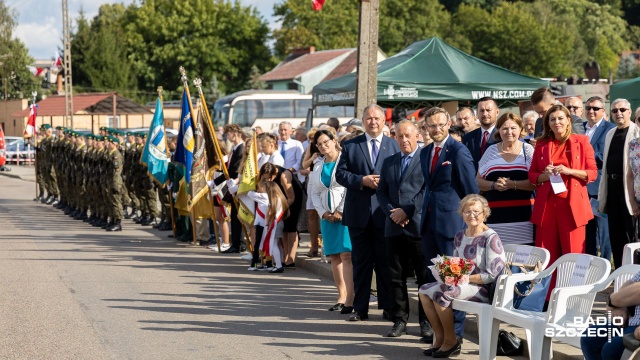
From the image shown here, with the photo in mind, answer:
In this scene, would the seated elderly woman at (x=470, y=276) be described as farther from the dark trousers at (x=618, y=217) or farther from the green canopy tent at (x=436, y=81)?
the green canopy tent at (x=436, y=81)

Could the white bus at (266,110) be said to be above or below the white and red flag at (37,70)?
below

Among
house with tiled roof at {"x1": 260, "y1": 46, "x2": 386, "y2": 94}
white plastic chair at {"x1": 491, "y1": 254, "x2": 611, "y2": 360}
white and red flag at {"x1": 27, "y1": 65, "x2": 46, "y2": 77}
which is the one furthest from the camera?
house with tiled roof at {"x1": 260, "y1": 46, "x2": 386, "y2": 94}

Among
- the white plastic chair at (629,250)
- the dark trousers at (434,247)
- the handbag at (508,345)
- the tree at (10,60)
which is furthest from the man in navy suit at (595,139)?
the tree at (10,60)

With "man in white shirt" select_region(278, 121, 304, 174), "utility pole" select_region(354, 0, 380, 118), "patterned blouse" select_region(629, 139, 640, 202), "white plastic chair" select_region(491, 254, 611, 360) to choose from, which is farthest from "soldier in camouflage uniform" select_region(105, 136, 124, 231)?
"white plastic chair" select_region(491, 254, 611, 360)

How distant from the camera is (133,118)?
250ft

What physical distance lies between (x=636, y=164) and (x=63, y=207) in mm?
20691

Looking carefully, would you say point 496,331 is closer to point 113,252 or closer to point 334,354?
point 334,354

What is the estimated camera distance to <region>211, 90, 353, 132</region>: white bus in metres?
54.4

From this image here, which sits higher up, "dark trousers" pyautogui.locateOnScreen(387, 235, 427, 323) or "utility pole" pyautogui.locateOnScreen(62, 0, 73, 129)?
"utility pole" pyautogui.locateOnScreen(62, 0, 73, 129)

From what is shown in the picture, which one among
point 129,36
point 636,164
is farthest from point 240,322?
point 129,36

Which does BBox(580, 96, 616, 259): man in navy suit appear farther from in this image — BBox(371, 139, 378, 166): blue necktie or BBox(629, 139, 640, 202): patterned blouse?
BBox(371, 139, 378, 166): blue necktie

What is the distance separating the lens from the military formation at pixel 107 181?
872 inches

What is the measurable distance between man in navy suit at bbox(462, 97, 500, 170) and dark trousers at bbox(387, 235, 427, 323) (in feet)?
5.03

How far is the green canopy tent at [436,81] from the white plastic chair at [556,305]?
10.5 metres
